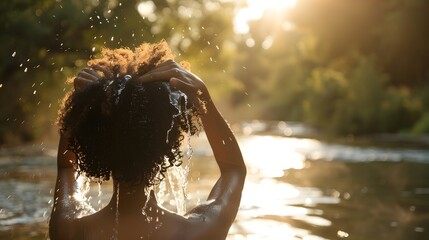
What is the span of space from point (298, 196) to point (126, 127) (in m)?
10.5

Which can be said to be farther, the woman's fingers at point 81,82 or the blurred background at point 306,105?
the blurred background at point 306,105

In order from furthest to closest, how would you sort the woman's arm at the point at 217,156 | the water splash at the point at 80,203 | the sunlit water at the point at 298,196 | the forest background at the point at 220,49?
the forest background at the point at 220,49, the sunlit water at the point at 298,196, the water splash at the point at 80,203, the woman's arm at the point at 217,156

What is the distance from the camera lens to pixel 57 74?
28.5m

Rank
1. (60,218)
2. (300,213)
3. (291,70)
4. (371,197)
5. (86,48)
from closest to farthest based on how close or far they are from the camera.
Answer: (60,218), (300,213), (371,197), (86,48), (291,70)

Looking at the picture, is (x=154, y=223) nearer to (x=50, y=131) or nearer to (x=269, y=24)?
(x=50, y=131)

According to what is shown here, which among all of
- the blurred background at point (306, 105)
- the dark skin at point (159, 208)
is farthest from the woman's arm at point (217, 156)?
the blurred background at point (306, 105)

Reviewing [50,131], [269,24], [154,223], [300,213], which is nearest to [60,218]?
[154,223]

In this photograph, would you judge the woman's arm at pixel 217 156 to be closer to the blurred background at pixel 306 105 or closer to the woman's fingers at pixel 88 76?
the woman's fingers at pixel 88 76

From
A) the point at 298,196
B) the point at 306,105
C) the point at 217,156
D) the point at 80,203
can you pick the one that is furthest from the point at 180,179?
the point at 306,105

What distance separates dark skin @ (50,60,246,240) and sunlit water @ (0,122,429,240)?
21.3 inches

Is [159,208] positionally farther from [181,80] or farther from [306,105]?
[306,105]

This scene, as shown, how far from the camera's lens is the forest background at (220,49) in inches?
1037

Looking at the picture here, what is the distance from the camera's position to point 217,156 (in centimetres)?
324

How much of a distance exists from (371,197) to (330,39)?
127 feet
